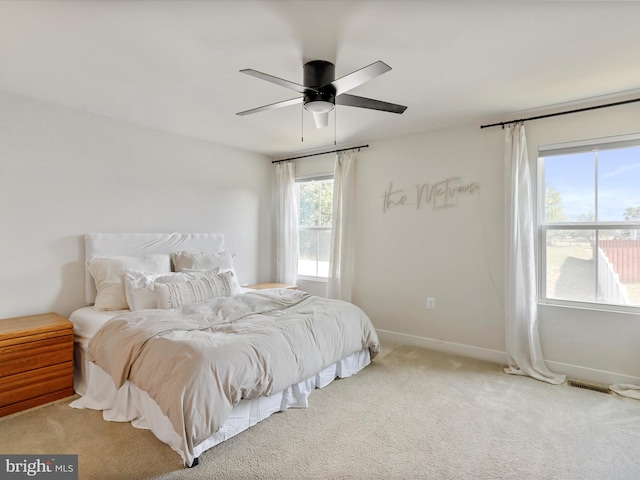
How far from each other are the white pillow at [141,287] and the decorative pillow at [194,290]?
6 centimetres

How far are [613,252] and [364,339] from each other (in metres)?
2.33

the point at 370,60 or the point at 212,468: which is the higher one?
the point at 370,60

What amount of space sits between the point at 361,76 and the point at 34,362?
120 inches

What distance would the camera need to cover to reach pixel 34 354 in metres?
2.50

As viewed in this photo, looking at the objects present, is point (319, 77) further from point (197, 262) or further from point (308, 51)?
point (197, 262)

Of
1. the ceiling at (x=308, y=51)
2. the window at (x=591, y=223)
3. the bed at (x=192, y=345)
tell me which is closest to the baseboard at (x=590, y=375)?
the window at (x=591, y=223)

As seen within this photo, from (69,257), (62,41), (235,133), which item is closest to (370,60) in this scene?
(62,41)

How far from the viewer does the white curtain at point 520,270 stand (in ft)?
10.5

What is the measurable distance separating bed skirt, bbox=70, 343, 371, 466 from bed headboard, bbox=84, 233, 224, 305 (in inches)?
33.1

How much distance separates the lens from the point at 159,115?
3.39 m

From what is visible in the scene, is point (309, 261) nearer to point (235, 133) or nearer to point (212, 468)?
point (235, 133)

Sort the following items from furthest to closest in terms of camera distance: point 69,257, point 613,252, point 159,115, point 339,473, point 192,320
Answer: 1. point 159,115
2. point 69,257
3. point 613,252
4. point 192,320
5. point 339,473

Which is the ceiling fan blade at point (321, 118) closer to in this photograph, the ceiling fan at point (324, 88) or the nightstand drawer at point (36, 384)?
the ceiling fan at point (324, 88)

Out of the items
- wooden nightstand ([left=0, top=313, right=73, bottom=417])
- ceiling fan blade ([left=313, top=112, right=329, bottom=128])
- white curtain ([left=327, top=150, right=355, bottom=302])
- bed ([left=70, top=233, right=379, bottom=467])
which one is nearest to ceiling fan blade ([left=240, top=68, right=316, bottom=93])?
ceiling fan blade ([left=313, top=112, right=329, bottom=128])
